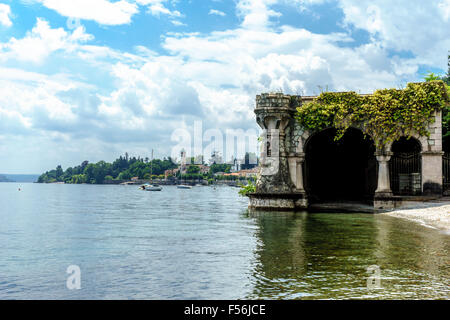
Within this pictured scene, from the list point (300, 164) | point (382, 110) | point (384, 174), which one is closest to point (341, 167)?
point (300, 164)

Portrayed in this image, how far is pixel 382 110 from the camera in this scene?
22188 millimetres

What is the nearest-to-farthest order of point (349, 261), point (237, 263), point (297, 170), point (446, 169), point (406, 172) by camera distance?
point (349, 261) < point (237, 263) < point (446, 169) < point (406, 172) < point (297, 170)

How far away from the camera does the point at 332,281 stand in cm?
746

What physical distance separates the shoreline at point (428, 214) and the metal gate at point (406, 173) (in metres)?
1.59

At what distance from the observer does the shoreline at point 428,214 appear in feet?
51.9

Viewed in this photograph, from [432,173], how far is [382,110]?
3.84 meters

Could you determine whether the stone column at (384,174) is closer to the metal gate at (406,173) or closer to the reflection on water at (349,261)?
the metal gate at (406,173)

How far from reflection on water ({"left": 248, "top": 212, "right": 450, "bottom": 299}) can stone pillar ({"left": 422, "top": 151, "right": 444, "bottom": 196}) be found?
6.66m

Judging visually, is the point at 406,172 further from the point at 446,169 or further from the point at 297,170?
the point at 297,170

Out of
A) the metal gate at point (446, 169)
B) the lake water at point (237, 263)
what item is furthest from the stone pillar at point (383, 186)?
the lake water at point (237, 263)

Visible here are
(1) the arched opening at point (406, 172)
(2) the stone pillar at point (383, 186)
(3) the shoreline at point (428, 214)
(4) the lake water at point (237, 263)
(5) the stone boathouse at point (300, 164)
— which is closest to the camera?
(4) the lake water at point (237, 263)

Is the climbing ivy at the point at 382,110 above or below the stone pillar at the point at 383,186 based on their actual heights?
above

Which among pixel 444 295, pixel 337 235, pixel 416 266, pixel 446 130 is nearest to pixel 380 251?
pixel 416 266

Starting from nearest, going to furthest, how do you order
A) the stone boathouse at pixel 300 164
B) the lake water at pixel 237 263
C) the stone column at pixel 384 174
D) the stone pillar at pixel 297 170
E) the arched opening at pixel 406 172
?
the lake water at pixel 237 263
the stone boathouse at pixel 300 164
the stone column at pixel 384 174
the arched opening at pixel 406 172
the stone pillar at pixel 297 170
